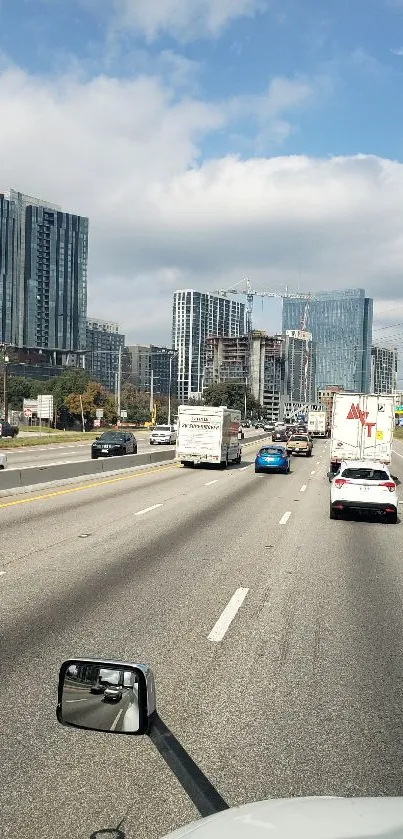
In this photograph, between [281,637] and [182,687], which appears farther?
[281,637]

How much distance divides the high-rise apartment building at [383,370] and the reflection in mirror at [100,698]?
137485 millimetres

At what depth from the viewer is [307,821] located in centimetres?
263

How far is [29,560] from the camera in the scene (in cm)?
1233

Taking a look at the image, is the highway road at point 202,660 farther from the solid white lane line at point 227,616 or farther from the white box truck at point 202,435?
the white box truck at point 202,435

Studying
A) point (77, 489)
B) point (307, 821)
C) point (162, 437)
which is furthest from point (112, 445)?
point (307, 821)

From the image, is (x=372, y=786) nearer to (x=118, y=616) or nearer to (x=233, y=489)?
(x=118, y=616)

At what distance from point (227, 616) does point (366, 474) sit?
1148 centimetres

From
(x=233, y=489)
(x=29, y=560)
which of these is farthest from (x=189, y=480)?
(x=29, y=560)

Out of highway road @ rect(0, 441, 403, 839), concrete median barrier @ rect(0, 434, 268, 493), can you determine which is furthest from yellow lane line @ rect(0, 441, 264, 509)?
highway road @ rect(0, 441, 403, 839)

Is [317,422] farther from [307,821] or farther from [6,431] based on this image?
[307,821]

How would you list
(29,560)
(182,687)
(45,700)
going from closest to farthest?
1. (45,700)
2. (182,687)
3. (29,560)

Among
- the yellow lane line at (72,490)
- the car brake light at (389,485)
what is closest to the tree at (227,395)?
the yellow lane line at (72,490)

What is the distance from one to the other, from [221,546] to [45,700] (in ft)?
28.3

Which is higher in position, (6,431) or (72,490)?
(6,431)
